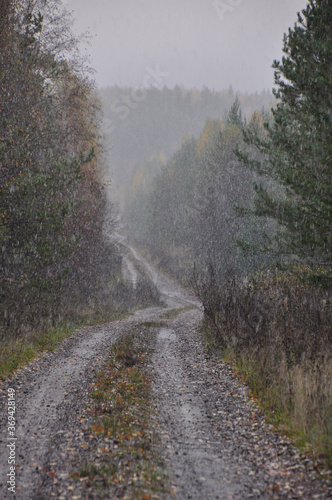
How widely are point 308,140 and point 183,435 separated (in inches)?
379

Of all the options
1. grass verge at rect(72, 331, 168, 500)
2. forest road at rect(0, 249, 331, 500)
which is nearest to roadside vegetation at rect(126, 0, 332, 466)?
forest road at rect(0, 249, 331, 500)

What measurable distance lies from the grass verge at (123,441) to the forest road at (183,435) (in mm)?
218

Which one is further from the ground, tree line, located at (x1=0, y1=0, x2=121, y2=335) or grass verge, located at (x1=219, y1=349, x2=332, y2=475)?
tree line, located at (x1=0, y1=0, x2=121, y2=335)

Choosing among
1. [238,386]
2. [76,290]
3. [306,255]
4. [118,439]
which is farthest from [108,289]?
[118,439]

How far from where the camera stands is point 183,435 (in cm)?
608

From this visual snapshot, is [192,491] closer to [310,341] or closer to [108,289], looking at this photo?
[310,341]

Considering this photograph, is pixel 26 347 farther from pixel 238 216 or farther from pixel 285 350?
pixel 238 216

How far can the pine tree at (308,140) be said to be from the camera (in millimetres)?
10219

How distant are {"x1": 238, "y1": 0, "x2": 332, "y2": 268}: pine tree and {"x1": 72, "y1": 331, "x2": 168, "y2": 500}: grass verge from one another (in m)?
6.56

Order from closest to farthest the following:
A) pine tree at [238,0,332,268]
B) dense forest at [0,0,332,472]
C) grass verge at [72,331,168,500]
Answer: grass verge at [72,331,168,500]
dense forest at [0,0,332,472]
pine tree at [238,0,332,268]

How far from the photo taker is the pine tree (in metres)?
10.2

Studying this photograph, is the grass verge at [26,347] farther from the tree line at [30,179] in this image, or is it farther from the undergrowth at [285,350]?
the undergrowth at [285,350]

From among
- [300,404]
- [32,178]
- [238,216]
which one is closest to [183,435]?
[300,404]

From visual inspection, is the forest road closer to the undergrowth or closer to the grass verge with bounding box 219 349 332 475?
the grass verge with bounding box 219 349 332 475
